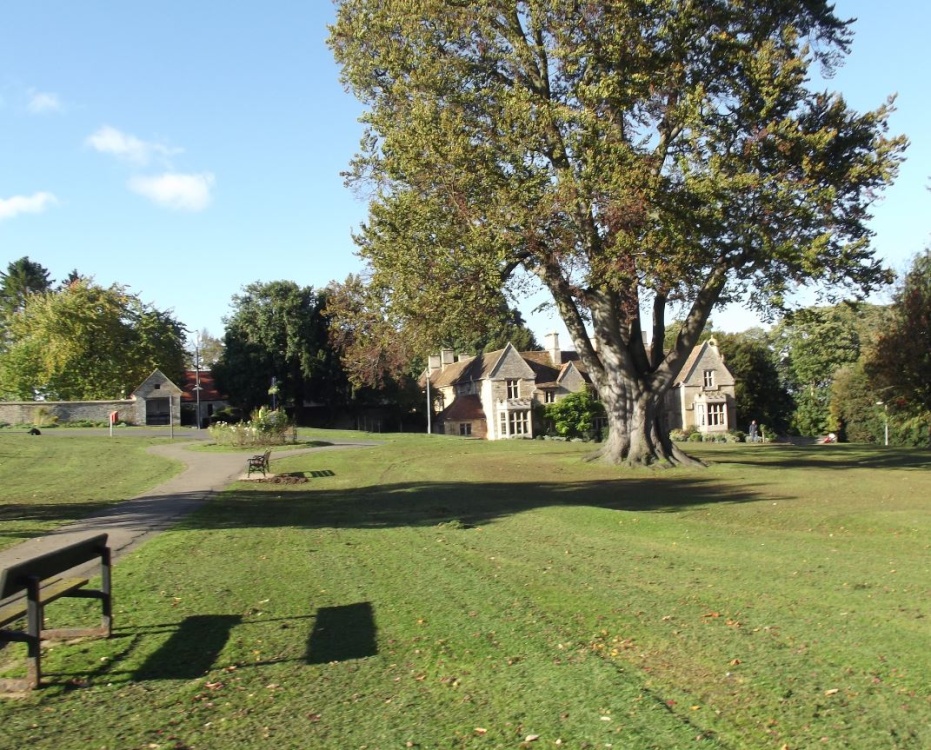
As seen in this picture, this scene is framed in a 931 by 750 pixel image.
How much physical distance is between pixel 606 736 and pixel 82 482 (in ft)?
68.2

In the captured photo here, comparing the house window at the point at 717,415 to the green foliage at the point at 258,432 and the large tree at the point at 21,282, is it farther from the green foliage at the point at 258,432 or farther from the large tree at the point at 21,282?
the large tree at the point at 21,282

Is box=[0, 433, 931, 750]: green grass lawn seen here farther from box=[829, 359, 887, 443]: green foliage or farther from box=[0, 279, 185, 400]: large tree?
box=[0, 279, 185, 400]: large tree

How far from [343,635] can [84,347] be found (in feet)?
231

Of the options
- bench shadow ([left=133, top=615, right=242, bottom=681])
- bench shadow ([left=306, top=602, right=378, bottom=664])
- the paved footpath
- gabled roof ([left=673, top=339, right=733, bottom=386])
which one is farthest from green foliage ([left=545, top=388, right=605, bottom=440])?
bench shadow ([left=133, top=615, right=242, bottom=681])

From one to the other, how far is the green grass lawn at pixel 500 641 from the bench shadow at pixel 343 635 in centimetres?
3

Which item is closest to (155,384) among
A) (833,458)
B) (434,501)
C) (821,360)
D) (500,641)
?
(833,458)

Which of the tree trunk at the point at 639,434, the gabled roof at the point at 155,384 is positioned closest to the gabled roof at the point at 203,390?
the gabled roof at the point at 155,384

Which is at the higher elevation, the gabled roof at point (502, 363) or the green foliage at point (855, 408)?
the gabled roof at point (502, 363)

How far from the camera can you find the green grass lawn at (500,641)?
5016 mm

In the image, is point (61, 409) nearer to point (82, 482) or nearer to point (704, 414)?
point (82, 482)

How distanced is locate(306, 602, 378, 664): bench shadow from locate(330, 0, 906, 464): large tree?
16890mm

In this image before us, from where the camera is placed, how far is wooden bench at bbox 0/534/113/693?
223 inches

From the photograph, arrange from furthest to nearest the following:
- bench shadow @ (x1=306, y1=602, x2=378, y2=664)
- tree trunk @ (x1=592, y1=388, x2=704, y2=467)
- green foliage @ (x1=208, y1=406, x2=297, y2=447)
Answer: green foliage @ (x1=208, y1=406, x2=297, y2=447)
tree trunk @ (x1=592, y1=388, x2=704, y2=467)
bench shadow @ (x1=306, y1=602, x2=378, y2=664)

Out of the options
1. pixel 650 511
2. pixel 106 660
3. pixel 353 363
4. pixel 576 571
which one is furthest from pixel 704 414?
pixel 106 660
